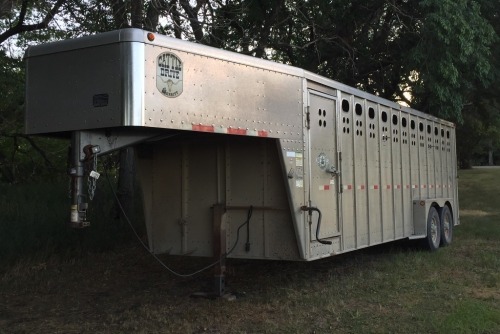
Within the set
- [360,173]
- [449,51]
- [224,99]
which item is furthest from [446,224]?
[224,99]

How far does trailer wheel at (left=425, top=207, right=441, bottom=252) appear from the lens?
1038 cm

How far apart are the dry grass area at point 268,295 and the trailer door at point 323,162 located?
104cm

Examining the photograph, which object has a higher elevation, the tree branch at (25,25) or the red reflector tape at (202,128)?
the tree branch at (25,25)

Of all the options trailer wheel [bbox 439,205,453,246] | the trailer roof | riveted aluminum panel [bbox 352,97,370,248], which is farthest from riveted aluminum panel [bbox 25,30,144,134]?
trailer wheel [bbox 439,205,453,246]

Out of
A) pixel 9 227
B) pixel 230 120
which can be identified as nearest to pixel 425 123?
pixel 230 120

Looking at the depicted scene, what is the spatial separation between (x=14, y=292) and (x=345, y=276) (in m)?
5.15

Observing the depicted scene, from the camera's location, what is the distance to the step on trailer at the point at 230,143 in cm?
493

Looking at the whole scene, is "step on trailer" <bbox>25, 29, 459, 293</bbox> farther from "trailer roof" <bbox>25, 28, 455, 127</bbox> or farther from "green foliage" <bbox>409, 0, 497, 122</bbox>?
"green foliage" <bbox>409, 0, 497, 122</bbox>

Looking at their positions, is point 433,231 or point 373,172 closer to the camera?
point 373,172

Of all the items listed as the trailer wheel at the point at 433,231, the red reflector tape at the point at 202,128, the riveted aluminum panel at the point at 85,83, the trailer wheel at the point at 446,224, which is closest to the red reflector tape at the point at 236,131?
the red reflector tape at the point at 202,128

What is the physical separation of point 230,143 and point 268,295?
2.13 m

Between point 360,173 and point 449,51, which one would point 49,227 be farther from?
point 449,51

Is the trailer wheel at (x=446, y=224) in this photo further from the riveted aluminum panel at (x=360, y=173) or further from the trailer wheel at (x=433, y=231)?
the riveted aluminum panel at (x=360, y=173)

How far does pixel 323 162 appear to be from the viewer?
6.96 meters
